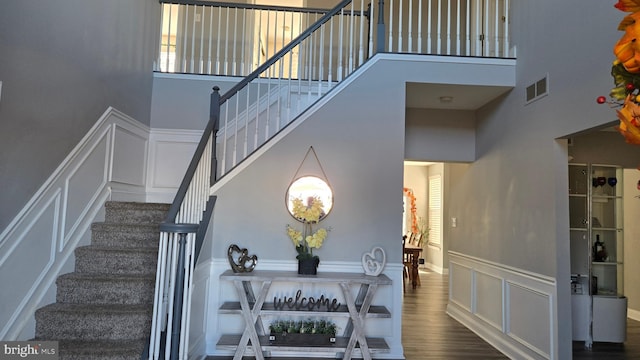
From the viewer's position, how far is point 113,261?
302 centimetres

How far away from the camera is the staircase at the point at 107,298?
251 centimetres

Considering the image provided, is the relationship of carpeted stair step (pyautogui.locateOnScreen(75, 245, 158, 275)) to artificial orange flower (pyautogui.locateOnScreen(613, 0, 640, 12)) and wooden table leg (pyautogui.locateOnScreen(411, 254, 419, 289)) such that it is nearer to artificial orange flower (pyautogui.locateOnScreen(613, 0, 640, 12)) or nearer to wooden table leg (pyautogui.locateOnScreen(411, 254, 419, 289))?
artificial orange flower (pyautogui.locateOnScreen(613, 0, 640, 12))

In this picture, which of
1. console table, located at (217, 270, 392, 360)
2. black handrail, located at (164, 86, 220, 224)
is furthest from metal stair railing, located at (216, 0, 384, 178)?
console table, located at (217, 270, 392, 360)

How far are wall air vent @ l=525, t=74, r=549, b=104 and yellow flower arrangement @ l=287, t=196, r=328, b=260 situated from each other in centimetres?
226

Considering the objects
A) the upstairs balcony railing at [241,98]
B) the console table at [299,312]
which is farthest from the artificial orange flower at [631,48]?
the console table at [299,312]

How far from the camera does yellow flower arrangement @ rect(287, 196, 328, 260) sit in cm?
331

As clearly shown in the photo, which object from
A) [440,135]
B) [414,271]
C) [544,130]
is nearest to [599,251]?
[544,130]

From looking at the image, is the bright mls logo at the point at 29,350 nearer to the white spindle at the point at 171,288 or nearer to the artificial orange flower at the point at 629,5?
the white spindle at the point at 171,288

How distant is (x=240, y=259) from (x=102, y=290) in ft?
3.56

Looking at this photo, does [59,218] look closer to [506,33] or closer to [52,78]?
[52,78]

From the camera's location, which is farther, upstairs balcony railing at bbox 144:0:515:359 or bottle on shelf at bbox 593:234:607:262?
bottle on shelf at bbox 593:234:607:262

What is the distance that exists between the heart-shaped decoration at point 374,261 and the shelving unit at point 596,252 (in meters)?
2.28

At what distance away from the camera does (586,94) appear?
2754 millimetres

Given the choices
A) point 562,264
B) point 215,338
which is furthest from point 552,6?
point 215,338
